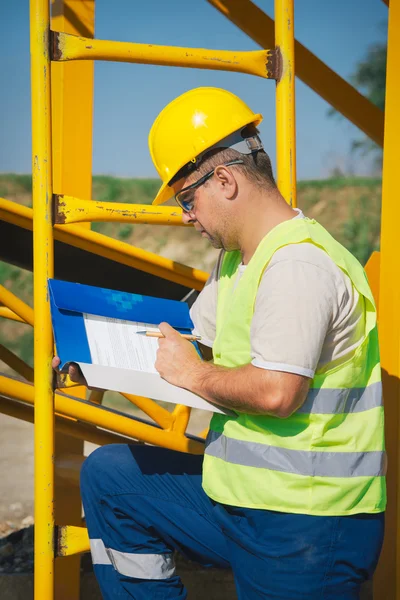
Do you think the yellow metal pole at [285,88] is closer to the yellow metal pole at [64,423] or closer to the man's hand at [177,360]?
the man's hand at [177,360]

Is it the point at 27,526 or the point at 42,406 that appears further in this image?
the point at 27,526

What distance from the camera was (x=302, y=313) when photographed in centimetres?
188

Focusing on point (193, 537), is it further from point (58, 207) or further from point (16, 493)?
point (16, 493)

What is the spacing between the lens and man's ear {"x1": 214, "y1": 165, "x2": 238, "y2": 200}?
7.03 feet

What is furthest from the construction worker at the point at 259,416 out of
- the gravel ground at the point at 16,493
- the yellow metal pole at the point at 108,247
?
the gravel ground at the point at 16,493

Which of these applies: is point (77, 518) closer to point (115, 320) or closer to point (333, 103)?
point (115, 320)

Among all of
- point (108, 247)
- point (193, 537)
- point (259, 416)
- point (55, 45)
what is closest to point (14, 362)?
point (108, 247)

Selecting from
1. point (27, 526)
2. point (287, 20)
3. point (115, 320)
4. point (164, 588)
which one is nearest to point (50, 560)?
point (164, 588)

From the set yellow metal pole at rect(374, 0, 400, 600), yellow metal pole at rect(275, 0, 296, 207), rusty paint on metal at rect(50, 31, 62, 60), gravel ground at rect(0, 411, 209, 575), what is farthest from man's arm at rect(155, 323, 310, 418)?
gravel ground at rect(0, 411, 209, 575)

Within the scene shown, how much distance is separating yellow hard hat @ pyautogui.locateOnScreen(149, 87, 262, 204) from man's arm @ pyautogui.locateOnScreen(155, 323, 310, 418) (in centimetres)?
50

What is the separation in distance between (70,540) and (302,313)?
109cm

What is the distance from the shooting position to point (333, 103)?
352 centimetres

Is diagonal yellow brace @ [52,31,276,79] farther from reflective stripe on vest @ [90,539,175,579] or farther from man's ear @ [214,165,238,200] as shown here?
reflective stripe on vest @ [90,539,175,579]

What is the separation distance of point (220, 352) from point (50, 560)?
820 millimetres
